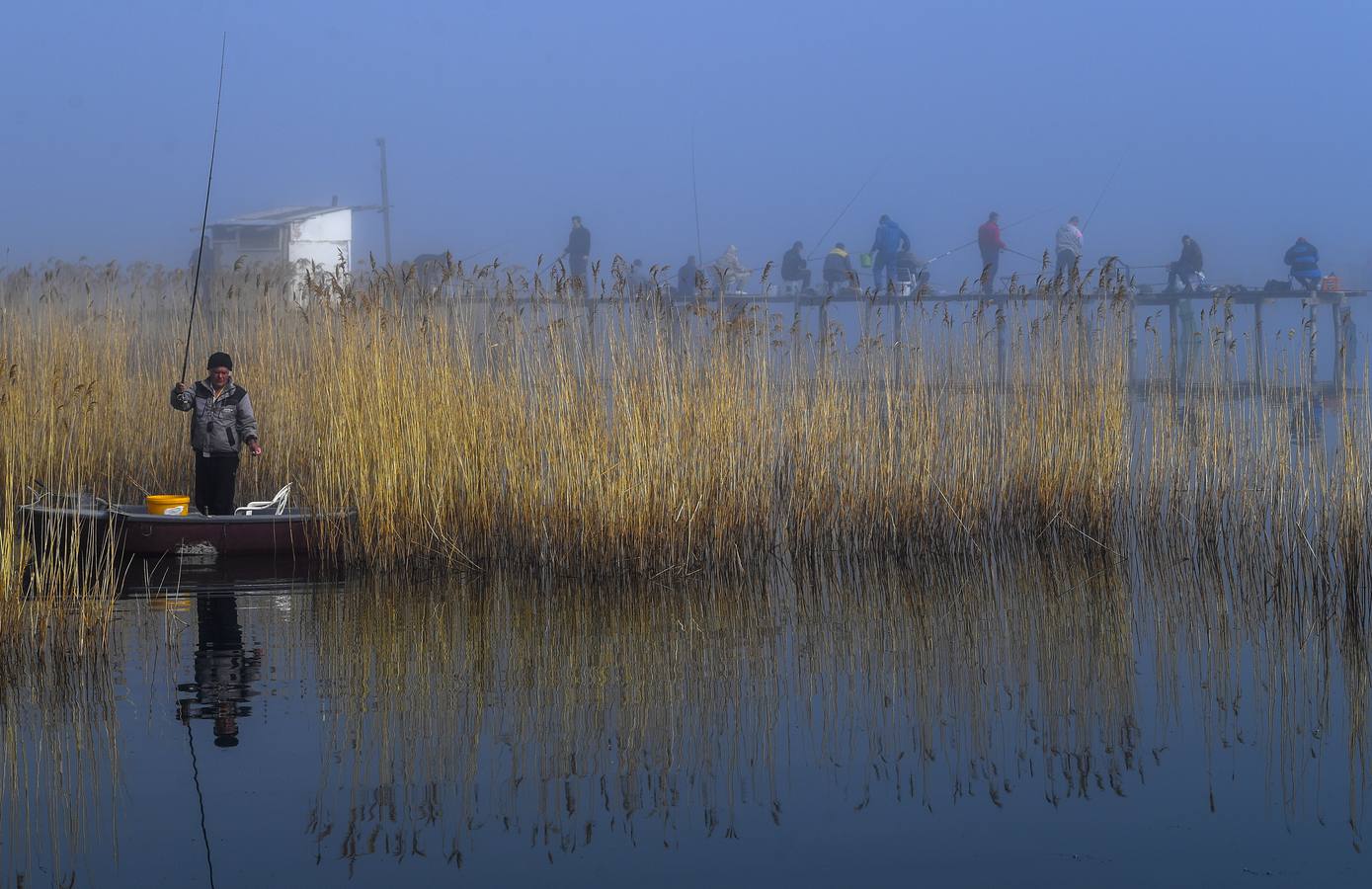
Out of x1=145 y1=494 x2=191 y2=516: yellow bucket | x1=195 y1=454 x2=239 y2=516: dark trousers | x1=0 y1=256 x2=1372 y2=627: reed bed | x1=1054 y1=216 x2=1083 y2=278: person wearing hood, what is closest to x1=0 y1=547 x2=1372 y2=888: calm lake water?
x1=0 y1=256 x2=1372 y2=627: reed bed

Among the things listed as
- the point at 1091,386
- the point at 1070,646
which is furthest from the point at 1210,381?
the point at 1070,646

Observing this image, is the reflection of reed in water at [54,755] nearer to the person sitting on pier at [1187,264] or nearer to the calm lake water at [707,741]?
the calm lake water at [707,741]

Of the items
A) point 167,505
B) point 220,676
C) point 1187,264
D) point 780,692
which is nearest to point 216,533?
point 167,505

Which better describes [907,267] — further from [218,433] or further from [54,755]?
[54,755]

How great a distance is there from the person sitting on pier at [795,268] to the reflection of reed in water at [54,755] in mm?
16948

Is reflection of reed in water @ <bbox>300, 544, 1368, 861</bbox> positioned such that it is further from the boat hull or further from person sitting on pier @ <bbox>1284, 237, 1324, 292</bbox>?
person sitting on pier @ <bbox>1284, 237, 1324, 292</bbox>

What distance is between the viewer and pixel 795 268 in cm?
2222

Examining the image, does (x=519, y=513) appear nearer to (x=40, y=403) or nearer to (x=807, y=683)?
(x=807, y=683)

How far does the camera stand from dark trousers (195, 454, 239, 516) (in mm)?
8930

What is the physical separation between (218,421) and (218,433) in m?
0.07

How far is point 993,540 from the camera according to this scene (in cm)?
852

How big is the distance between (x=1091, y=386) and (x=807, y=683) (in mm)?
3474

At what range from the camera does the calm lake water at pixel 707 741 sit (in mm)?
3973

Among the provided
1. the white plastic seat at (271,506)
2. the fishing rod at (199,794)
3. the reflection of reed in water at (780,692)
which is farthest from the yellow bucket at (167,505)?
the fishing rod at (199,794)
